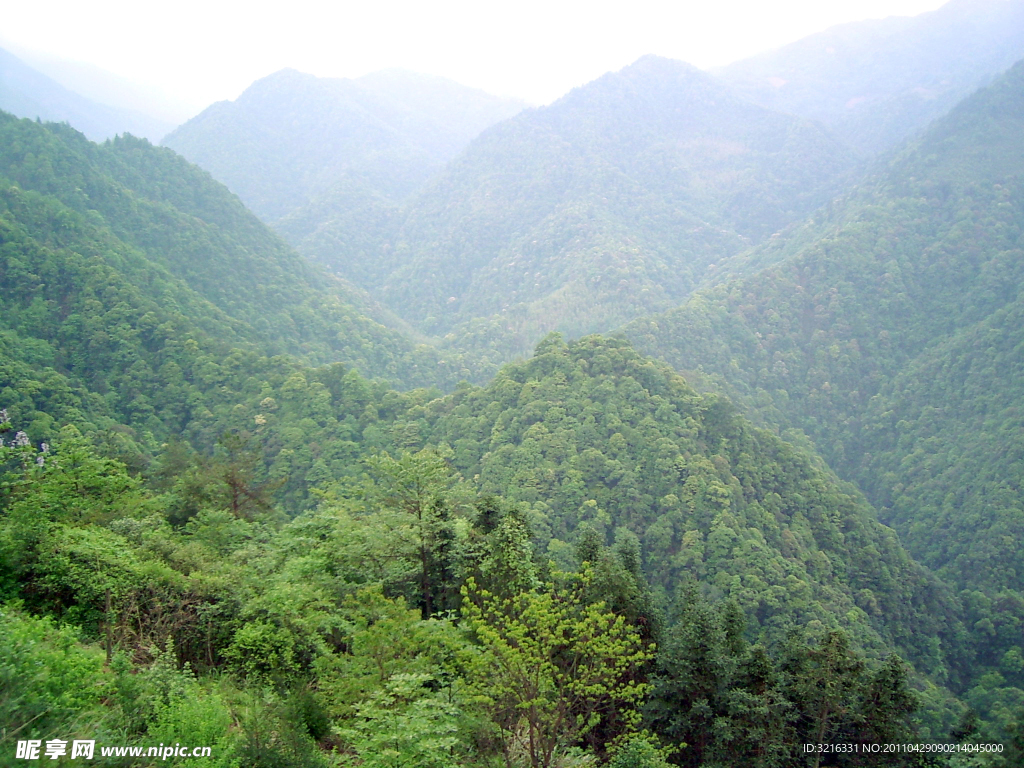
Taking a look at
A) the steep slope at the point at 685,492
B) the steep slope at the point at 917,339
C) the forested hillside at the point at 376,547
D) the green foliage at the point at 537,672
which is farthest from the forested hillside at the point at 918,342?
the green foliage at the point at 537,672

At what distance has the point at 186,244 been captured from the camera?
279 feet

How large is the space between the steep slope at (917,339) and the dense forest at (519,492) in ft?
2.02

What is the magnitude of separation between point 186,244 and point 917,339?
12136 cm

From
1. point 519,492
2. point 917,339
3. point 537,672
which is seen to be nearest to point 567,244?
point 917,339

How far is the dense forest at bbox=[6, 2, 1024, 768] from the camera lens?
12.3 metres

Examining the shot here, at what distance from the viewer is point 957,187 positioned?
383ft

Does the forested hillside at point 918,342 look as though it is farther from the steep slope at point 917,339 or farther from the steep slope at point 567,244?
→ the steep slope at point 567,244

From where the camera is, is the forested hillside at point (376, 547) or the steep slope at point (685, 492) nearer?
the forested hillside at point (376, 547)

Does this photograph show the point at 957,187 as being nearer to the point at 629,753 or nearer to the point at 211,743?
the point at 629,753

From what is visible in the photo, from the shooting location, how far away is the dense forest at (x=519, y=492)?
12.3 m

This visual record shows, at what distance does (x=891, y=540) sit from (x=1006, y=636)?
11037 mm

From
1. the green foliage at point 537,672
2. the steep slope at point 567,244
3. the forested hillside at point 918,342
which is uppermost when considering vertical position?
the steep slope at point 567,244

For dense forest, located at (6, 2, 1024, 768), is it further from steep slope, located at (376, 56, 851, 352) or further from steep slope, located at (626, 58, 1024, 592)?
steep slope, located at (376, 56, 851, 352)

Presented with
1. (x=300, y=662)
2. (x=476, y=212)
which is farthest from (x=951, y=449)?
(x=476, y=212)
